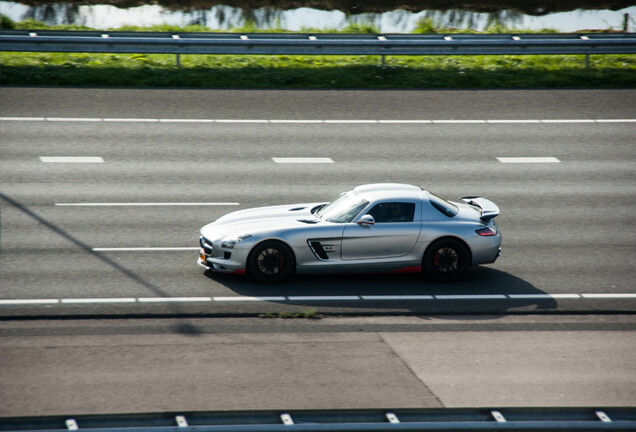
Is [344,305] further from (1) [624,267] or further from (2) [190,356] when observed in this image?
(1) [624,267]

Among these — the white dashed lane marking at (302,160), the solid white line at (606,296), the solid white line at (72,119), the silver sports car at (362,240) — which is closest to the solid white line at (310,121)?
the solid white line at (72,119)

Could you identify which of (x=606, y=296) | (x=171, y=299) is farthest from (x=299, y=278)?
(x=606, y=296)

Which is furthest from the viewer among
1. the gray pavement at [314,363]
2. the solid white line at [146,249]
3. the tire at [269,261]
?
the solid white line at [146,249]

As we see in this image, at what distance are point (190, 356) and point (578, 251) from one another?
22.7ft

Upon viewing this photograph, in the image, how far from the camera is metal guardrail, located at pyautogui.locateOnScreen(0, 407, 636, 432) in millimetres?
6547

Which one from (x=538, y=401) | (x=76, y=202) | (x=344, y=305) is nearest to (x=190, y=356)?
(x=344, y=305)

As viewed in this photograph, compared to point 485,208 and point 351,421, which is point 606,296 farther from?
point 351,421

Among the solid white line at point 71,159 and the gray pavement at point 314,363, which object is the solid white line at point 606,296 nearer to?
the gray pavement at point 314,363

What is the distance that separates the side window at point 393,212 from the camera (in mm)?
11664

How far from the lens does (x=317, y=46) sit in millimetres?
22094

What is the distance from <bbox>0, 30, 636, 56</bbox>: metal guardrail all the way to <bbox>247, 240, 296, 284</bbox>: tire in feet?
38.4

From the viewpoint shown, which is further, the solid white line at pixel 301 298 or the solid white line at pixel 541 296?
the solid white line at pixel 541 296

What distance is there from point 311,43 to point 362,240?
11.7 m

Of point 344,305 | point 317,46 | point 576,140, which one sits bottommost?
point 344,305
